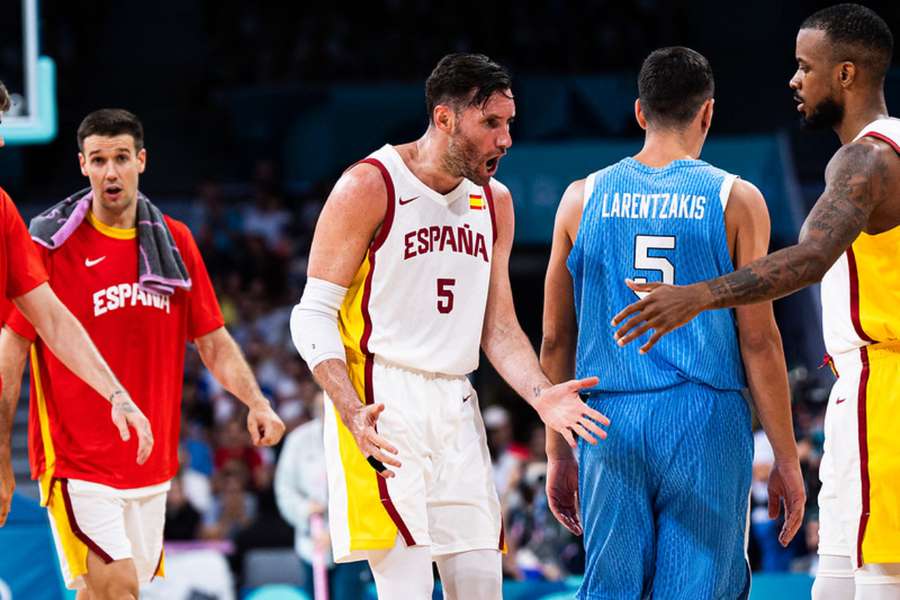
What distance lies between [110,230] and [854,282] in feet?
11.5

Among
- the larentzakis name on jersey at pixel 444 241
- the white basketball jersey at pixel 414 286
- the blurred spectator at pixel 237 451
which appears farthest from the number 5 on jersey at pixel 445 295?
the blurred spectator at pixel 237 451

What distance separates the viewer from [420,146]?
523cm

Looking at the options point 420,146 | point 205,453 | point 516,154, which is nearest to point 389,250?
point 420,146

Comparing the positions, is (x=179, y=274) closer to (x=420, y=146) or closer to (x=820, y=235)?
(x=420, y=146)

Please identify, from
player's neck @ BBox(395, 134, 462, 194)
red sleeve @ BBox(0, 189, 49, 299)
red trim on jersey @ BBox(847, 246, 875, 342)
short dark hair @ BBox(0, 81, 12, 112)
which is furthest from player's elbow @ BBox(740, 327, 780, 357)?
short dark hair @ BBox(0, 81, 12, 112)

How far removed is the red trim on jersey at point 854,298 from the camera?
4750 millimetres

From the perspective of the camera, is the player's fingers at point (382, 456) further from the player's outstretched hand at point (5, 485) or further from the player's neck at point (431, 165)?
the player's outstretched hand at point (5, 485)

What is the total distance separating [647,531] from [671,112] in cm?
149

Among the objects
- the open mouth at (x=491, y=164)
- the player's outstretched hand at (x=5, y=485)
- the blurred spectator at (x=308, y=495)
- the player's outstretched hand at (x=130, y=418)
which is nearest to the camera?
the open mouth at (x=491, y=164)

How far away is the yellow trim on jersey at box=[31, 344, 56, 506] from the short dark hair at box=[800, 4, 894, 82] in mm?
3783

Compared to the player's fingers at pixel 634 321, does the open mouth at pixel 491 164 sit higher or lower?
higher

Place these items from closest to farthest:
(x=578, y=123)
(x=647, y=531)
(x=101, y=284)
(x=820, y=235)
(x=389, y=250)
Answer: (x=820, y=235)
(x=647, y=531)
(x=389, y=250)
(x=101, y=284)
(x=578, y=123)

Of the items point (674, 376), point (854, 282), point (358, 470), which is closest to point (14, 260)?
point (358, 470)

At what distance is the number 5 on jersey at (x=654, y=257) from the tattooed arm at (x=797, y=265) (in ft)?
1.47
